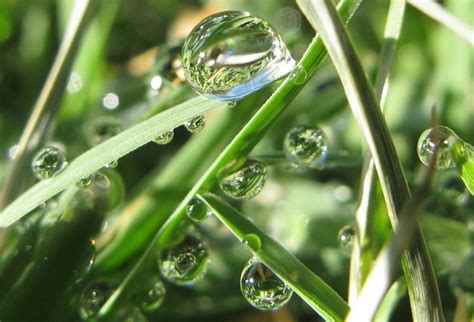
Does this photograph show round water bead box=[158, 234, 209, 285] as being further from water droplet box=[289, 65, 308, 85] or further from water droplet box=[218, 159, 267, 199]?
water droplet box=[289, 65, 308, 85]

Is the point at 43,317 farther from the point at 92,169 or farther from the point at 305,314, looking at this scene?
the point at 305,314

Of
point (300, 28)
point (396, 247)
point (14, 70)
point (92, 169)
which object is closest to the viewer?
point (396, 247)

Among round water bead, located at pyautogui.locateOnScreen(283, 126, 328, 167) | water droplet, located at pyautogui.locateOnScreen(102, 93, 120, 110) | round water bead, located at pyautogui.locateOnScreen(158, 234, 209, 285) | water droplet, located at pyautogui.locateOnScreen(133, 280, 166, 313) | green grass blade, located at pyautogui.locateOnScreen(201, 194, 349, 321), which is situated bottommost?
water droplet, located at pyautogui.locateOnScreen(102, 93, 120, 110)

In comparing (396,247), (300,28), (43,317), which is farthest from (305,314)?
(300,28)

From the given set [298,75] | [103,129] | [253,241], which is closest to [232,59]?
[298,75]

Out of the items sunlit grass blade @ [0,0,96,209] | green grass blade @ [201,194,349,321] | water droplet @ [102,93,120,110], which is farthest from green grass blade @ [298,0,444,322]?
water droplet @ [102,93,120,110]

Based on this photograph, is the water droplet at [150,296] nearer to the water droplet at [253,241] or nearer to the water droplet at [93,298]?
the water droplet at [93,298]

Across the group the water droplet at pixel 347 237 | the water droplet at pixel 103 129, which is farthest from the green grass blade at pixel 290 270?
the water droplet at pixel 103 129
